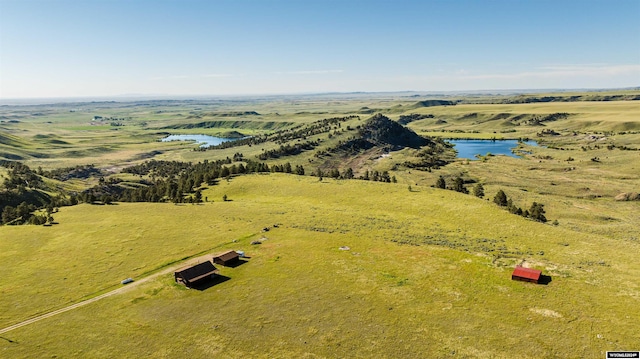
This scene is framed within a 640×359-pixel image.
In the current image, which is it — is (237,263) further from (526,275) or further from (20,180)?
(20,180)


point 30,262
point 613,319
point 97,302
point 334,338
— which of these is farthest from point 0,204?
point 613,319

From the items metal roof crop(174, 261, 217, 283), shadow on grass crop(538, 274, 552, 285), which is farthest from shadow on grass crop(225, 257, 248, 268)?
shadow on grass crop(538, 274, 552, 285)

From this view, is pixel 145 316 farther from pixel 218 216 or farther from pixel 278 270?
pixel 218 216

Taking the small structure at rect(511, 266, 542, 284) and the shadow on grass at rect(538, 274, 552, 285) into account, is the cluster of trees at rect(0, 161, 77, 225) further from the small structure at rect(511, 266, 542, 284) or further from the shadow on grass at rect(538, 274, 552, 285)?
the shadow on grass at rect(538, 274, 552, 285)

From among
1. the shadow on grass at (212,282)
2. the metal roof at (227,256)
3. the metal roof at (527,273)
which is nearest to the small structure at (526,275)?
the metal roof at (527,273)

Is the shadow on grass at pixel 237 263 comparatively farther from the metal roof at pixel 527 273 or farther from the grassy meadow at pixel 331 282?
the metal roof at pixel 527 273

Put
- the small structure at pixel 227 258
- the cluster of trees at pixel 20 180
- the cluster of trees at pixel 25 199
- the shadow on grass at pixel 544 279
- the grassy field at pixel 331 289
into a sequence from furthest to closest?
the cluster of trees at pixel 20 180 → the cluster of trees at pixel 25 199 → the small structure at pixel 227 258 → the shadow on grass at pixel 544 279 → the grassy field at pixel 331 289
